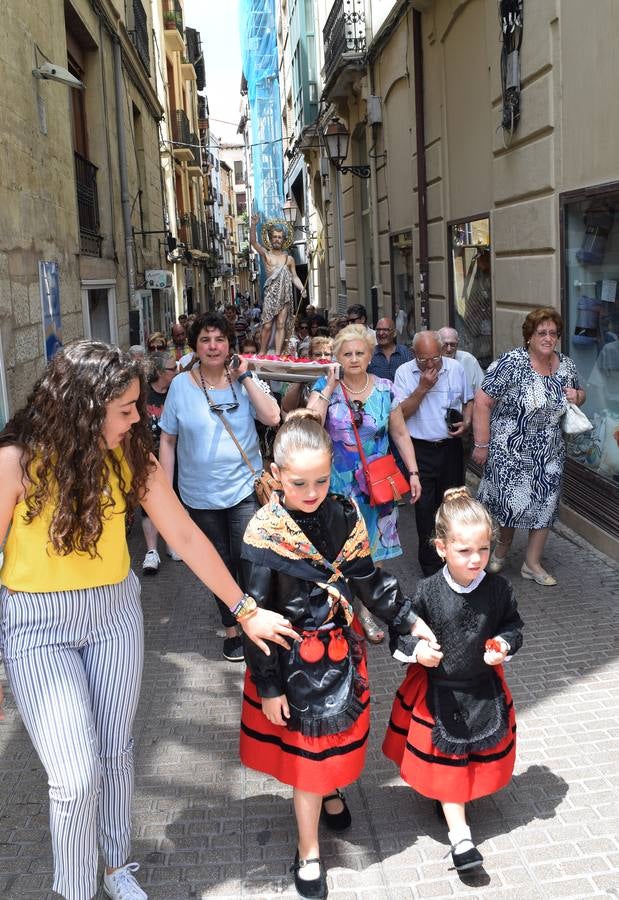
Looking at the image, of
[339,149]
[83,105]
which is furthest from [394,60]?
[83,105]

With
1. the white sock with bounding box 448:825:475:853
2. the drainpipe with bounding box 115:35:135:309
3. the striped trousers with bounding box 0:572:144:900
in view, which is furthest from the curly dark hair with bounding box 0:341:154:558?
the drainpipe with bounding box 115:35:135:309

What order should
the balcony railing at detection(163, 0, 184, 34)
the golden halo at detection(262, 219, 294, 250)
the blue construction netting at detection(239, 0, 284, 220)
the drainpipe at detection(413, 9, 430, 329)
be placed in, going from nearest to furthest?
1. the golden halo at detection(262, 219, 294, 250)
2. the drainpipe at detection(413, 9, 430, 329)
3. the balcony railing at detection(163, 0, 184, 34)
4. the blue construction netting at detection(239, 0, 284, 220)

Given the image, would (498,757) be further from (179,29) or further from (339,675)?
(179,29)

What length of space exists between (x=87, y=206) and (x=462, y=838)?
11.7m

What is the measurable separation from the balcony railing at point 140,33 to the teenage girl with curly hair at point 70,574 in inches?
636

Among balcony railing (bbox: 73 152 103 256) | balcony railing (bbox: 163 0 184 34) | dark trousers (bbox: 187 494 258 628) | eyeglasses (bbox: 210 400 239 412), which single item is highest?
balcony railing (bbox: 163 0 184 34)

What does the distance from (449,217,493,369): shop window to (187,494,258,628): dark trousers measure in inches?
219

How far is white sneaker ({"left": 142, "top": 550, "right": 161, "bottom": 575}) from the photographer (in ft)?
21.7

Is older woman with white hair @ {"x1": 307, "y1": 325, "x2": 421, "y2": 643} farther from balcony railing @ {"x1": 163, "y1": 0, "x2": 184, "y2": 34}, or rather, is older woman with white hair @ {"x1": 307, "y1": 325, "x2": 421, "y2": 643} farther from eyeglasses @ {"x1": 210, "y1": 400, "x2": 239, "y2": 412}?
balcony railing @ {"x1": 163, "y1": 0, "x2": 184, "y2": 34}

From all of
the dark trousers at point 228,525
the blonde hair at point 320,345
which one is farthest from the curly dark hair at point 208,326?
the blonde hair at point 320,345

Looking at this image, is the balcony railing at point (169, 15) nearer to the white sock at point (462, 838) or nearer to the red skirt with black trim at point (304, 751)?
the red skirt with black trim at point (304, 751)

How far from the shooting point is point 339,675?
115 inches

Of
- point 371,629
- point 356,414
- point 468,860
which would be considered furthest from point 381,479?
point 468,860

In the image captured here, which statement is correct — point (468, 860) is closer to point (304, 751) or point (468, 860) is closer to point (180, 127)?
point (304, 751)
